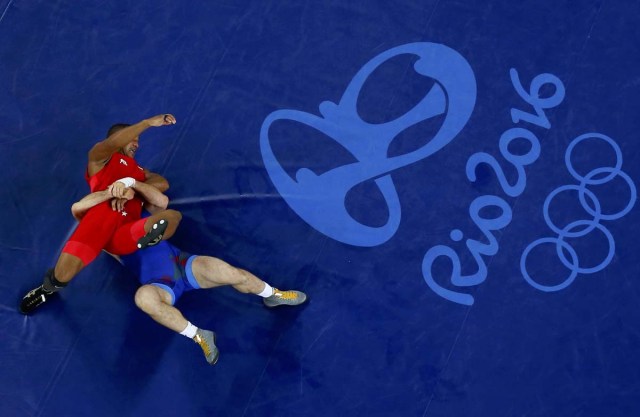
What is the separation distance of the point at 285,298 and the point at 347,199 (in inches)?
46.7

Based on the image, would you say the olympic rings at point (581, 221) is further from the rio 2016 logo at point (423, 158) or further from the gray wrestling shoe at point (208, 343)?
the gray wrestling shoe at point (208, 343)

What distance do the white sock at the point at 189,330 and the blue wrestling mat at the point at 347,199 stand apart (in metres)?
0.44

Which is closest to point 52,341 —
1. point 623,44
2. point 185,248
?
point 185,248

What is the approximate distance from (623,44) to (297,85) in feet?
11.3

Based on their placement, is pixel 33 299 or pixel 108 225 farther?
pixel 33 299

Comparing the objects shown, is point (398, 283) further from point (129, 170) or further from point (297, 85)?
point (129, 170)

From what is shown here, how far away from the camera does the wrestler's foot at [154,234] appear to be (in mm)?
6215

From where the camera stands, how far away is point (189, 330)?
21.4 feet

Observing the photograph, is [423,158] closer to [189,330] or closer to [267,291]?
[267,291]

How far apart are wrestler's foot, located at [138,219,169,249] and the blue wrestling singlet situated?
38cm

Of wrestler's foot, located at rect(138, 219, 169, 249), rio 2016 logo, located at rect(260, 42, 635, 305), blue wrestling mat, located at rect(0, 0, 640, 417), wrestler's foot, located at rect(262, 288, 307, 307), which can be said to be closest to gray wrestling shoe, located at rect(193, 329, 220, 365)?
blue wrestling mat, located at rect(0, 0, 640, 417)

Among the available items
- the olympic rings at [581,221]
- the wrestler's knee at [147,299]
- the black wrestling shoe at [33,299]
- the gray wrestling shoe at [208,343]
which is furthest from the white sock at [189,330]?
the olympic rings at [581,221]

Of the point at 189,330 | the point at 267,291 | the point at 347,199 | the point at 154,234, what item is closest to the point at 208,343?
the point at 189,330

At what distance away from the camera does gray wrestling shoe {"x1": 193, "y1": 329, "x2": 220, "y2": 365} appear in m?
6.62
